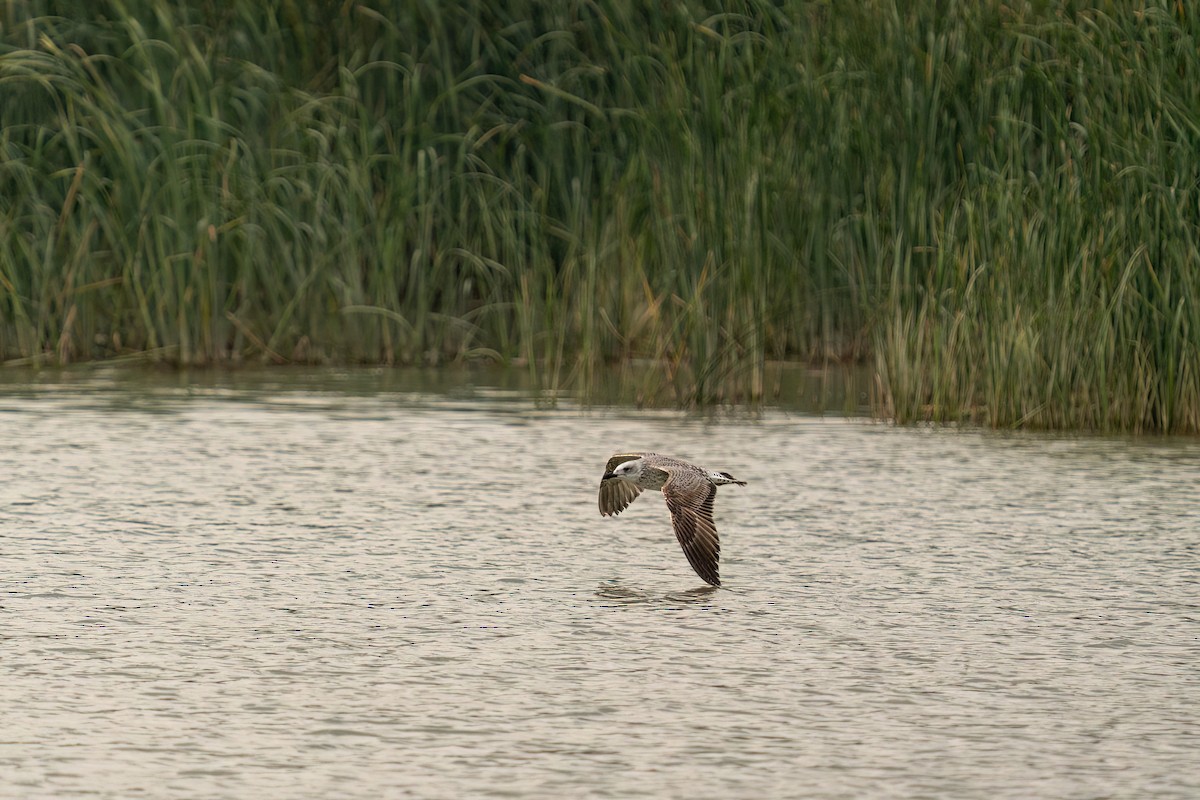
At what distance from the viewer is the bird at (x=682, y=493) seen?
535cm

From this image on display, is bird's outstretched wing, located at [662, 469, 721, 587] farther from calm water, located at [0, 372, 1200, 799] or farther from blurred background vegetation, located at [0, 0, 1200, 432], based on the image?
blurred background vegetation, located at [0, 0, 1200, 432]

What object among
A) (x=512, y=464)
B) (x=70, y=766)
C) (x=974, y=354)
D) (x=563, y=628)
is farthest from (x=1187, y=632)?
(x=974, y=354)

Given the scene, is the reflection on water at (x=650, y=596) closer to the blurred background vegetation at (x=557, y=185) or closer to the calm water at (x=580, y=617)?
the calm water at (x=580, y=617)

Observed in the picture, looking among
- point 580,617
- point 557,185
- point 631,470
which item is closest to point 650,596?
point 580,617

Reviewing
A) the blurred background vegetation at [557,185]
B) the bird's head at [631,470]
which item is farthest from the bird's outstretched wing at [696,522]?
the blurred background vegetation at [557,185]

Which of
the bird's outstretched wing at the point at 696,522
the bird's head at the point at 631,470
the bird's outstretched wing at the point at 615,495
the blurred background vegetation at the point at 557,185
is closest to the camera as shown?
the bird's outstretched wing at the point at 696,522

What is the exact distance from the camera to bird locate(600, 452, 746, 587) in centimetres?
535

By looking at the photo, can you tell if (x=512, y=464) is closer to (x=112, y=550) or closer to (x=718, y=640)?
(x=112, y=550)

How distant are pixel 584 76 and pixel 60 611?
6.10 metres

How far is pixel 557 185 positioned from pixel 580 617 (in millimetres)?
5821

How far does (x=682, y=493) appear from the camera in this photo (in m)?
5.53

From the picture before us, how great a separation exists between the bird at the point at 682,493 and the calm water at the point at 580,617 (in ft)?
0.43

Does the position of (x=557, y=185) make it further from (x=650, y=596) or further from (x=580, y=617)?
(x=580, y=617)

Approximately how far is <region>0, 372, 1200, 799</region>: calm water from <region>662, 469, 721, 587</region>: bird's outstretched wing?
93 mm
